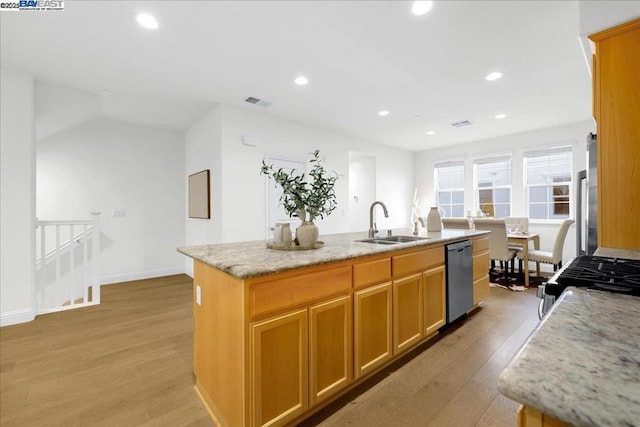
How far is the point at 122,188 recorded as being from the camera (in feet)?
16.1

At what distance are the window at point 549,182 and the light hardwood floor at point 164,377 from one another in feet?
10.7

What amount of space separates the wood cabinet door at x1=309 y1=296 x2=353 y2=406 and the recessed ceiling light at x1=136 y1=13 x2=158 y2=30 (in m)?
2.59

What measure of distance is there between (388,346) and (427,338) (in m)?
0.69

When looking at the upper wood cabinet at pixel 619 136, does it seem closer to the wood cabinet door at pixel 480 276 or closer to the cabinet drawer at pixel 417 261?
the cabinet drawer at pixel 417 261

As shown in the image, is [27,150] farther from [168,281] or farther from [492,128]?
[492,128]

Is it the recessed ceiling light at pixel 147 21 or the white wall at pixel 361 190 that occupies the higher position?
the recessed ceiling light at pixel 147 21

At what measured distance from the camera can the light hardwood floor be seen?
166 cm

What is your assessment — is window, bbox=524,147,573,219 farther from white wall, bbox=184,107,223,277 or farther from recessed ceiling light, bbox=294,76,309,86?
white wall, bbox=184,107,223,277

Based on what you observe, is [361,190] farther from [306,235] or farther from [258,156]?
[306,235]

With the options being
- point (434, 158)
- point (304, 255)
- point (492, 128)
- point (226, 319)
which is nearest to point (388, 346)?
point (304, 255)

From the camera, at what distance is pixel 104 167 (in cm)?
475

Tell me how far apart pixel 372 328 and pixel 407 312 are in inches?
17.1

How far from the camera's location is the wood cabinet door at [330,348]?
1580mm

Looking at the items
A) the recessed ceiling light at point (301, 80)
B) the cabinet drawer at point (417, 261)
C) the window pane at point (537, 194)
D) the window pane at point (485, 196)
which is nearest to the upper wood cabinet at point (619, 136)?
the cabinet drawer at point (417, 261)
